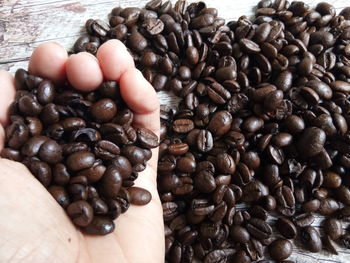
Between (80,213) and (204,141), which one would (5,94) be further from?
(204,141)

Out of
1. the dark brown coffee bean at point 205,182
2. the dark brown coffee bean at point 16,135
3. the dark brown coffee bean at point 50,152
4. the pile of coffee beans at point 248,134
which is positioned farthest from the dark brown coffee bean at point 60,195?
the dark brown coffee bean at point 205,182

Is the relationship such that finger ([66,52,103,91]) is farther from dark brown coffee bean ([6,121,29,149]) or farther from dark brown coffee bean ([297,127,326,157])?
dark brown coffee bean ([297,127,326,157])

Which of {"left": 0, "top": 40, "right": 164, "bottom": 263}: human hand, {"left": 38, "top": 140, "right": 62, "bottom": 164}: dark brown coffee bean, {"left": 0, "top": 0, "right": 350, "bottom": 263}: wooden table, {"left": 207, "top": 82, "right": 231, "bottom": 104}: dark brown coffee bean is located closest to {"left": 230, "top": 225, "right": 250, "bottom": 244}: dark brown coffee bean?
{"left": 0, "top": 40, "right": 164, "bottom": 263}: human hand

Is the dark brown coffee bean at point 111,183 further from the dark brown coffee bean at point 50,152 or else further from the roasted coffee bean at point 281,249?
the roasted coffee bean at point 281,249

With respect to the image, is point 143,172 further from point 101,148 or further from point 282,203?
point 282,203

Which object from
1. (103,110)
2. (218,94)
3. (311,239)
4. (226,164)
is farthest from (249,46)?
(311,239)

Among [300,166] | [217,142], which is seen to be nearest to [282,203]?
[300,166]
